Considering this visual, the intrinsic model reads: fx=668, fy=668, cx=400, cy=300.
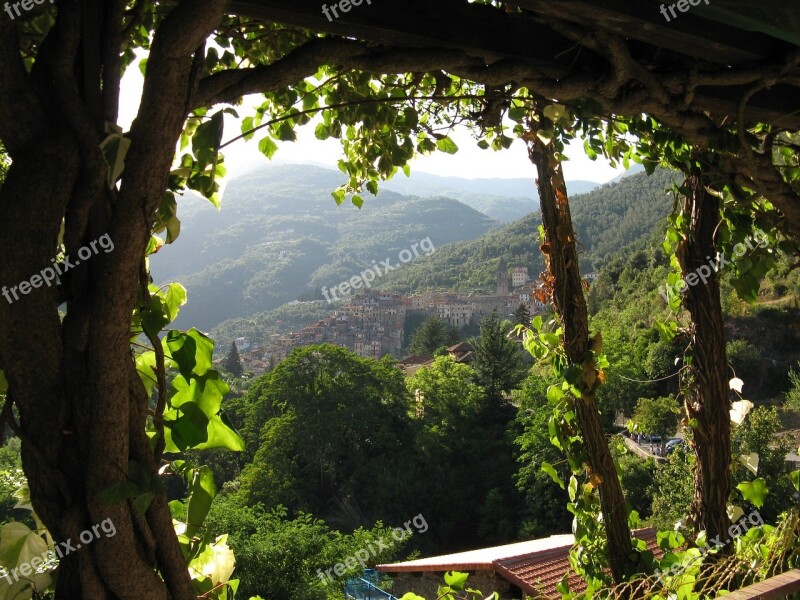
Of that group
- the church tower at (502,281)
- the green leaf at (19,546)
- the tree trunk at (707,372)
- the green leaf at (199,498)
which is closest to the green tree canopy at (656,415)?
the tree trunk at (707,372)

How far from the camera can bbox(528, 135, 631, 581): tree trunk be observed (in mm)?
1730

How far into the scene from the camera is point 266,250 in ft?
292

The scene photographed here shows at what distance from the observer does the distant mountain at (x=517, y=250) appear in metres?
51.3

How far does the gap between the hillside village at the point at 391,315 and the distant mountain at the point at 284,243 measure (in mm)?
16743

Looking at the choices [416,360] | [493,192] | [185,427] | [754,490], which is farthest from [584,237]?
[493,192]

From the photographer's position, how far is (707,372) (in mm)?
1795

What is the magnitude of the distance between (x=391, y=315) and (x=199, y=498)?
54.5m

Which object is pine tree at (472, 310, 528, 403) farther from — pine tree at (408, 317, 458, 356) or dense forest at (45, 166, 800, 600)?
pine tree at (408, 317, 458, 356)

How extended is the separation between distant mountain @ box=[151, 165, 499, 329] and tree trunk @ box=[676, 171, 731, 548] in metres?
70.1

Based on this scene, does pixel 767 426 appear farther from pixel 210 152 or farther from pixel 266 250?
pixel 266 250

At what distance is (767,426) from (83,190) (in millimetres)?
17843

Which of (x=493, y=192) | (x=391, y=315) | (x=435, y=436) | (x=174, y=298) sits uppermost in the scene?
(x=493, y=192)

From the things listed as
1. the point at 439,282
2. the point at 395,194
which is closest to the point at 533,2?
the point at 439,282

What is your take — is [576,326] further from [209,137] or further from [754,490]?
[209,137]
